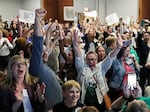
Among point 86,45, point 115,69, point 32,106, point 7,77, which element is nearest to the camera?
point 32,106

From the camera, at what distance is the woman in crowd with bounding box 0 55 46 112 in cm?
333

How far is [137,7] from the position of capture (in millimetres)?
16719

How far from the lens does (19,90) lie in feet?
11.4

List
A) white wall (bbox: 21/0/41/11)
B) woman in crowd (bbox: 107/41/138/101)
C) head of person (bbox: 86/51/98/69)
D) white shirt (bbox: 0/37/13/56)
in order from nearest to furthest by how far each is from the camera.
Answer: head of person (bbox: 86/51/98/69) → woman in crowd (bbox: 107/41/138/101) → white shirt (bbox: 0/37/13/56) → white wall (bbox: 21/0/41/11)

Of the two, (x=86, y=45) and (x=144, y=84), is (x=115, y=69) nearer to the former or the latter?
(x=144, y=84)

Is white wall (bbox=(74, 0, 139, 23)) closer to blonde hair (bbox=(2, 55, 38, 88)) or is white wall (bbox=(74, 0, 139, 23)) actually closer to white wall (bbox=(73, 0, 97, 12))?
white wall (bbox=(73, 0, 97, 12))

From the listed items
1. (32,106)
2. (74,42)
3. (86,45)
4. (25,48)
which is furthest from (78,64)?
(86,45)

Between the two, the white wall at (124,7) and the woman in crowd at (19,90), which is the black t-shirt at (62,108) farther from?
the white wall at (124,7)

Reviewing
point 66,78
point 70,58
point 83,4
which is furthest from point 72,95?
point 83,4

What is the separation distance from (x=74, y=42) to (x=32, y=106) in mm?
1750

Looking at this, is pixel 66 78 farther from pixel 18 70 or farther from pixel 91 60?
pixel 18 70

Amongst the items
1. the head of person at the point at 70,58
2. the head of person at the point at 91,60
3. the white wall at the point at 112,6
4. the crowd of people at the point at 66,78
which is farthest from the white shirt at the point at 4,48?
the white wall at the point at 112,6

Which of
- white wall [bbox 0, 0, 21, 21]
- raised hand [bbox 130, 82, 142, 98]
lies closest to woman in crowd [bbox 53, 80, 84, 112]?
raised hand [bbox 130, 82, 142, 98]

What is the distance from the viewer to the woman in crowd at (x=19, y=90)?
3.33 m
